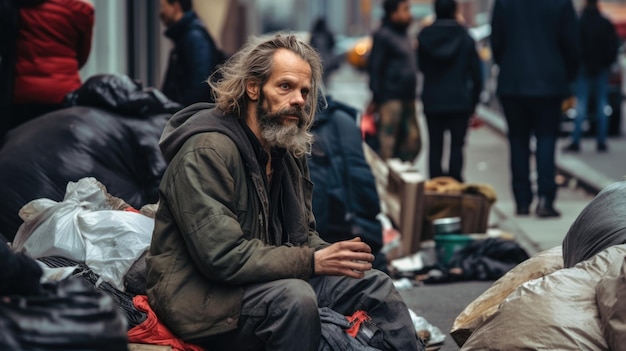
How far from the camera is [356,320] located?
479 centimetres

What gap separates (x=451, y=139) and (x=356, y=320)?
6582 mm

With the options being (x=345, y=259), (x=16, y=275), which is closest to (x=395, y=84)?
(x=345, y=259)

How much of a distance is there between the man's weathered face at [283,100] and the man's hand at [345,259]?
1.60 ft

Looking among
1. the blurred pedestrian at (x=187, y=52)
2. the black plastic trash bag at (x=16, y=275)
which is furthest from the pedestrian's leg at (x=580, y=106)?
the black plastic trash bag at (x=16, y=275)

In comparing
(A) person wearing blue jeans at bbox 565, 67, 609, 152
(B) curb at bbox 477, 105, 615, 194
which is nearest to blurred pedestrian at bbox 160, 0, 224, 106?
(B) curb at bbox 477, 105, 615, 194

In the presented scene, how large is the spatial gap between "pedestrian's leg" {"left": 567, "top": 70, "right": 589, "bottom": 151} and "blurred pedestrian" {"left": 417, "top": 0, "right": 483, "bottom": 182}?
440 centimetres

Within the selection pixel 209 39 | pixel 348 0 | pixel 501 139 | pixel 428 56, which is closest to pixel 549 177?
pixel 428 56

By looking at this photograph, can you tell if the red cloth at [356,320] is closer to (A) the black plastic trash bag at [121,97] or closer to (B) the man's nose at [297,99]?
(B) the man's nose at [297,99]

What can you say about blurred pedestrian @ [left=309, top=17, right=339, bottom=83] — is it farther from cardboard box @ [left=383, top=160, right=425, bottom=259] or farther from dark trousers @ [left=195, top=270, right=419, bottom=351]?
dark trousers @ [left=195, top=270, right=419, bottom=351]

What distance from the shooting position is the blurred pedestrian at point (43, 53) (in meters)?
7.68

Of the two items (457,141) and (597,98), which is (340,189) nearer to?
(457,141)

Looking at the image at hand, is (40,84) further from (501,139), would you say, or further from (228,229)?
(501,139)

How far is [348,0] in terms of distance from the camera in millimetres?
79375

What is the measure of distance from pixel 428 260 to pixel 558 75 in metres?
2.39
